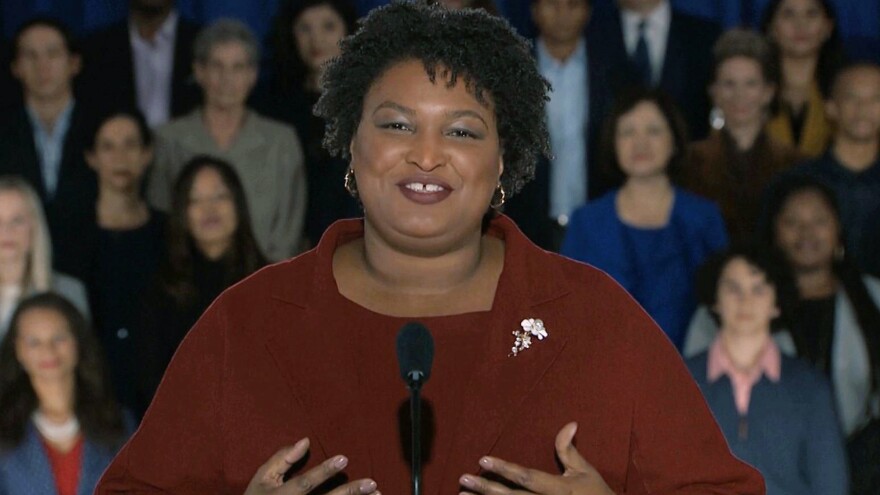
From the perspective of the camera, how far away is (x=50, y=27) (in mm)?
5555

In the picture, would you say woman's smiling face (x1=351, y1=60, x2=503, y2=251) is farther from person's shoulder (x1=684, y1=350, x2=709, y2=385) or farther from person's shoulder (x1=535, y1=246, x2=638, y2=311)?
person's shoulder (x1=684, y1=350, x2=709, y2=385)

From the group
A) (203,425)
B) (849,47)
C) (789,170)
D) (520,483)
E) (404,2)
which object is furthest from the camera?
(849,47)

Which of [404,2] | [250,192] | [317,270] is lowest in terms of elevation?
[250,192]

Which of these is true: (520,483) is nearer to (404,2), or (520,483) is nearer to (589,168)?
(404,2)

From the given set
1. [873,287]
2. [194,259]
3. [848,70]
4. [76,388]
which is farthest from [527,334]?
[848,70]

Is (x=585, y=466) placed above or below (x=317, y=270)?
below

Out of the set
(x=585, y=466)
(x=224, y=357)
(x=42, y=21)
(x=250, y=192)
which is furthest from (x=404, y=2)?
(x=42, y=21)

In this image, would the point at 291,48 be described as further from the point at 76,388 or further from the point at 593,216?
the point at 76,388

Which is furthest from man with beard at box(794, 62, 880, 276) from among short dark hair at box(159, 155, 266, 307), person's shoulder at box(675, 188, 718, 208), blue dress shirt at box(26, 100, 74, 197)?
blue dress shirt at box(26, 100, 74, 197)

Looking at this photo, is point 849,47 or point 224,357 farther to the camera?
point 849,47

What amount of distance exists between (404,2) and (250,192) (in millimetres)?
2769

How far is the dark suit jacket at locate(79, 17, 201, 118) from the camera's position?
5.52 metres

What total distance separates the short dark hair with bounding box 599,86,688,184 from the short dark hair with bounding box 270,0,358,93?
0.88m

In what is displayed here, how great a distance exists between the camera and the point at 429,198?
2.49 m
